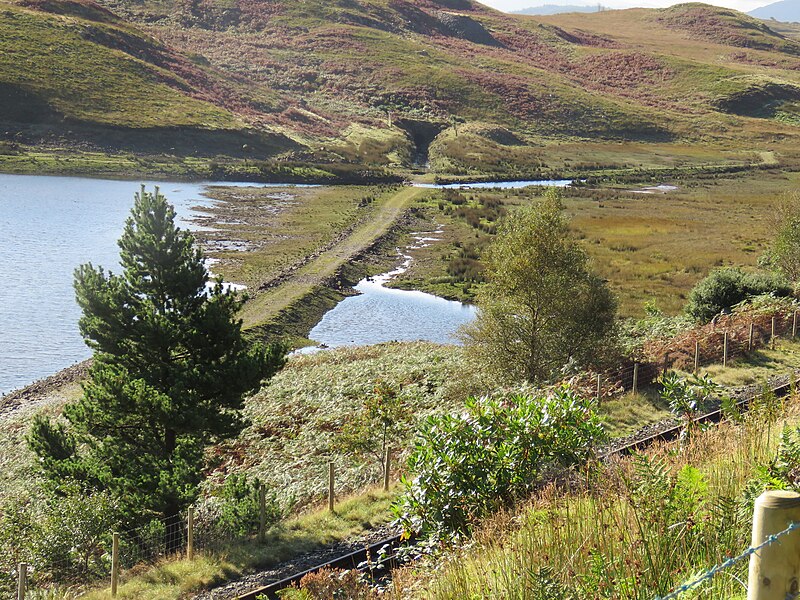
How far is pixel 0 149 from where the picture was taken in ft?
408

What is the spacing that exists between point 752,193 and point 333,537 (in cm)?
12643

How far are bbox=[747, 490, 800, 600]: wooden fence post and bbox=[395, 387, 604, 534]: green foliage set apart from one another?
7.25 metres

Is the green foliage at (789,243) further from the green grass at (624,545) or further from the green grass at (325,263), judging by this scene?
the green grass at (624,545)

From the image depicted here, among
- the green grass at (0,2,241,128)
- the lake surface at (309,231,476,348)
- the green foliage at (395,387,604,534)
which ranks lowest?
the lake surface at (309,231,476,348)

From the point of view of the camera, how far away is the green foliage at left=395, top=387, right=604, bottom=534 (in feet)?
41.1

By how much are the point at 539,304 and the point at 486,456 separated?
1968 cm

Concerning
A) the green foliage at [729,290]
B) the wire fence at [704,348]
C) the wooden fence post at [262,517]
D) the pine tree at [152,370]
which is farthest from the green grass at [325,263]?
the wooden fence post at [262,517]

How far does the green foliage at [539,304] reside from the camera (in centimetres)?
3170

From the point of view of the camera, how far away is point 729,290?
44.1 m

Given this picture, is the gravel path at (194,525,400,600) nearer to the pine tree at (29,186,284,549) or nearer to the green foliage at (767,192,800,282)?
the pine tree at (29,186,284,549)

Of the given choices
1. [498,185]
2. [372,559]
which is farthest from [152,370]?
[498,185]

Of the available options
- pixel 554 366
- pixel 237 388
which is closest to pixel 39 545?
pixel 237 388

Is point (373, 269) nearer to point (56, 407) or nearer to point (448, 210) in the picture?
point (448, 210)

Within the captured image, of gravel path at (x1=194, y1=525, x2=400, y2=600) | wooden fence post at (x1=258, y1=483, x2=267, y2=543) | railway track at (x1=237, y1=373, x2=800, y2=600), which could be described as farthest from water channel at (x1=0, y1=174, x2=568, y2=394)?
railway track at (x1=237, y1=373, x2=800, y2=600)
